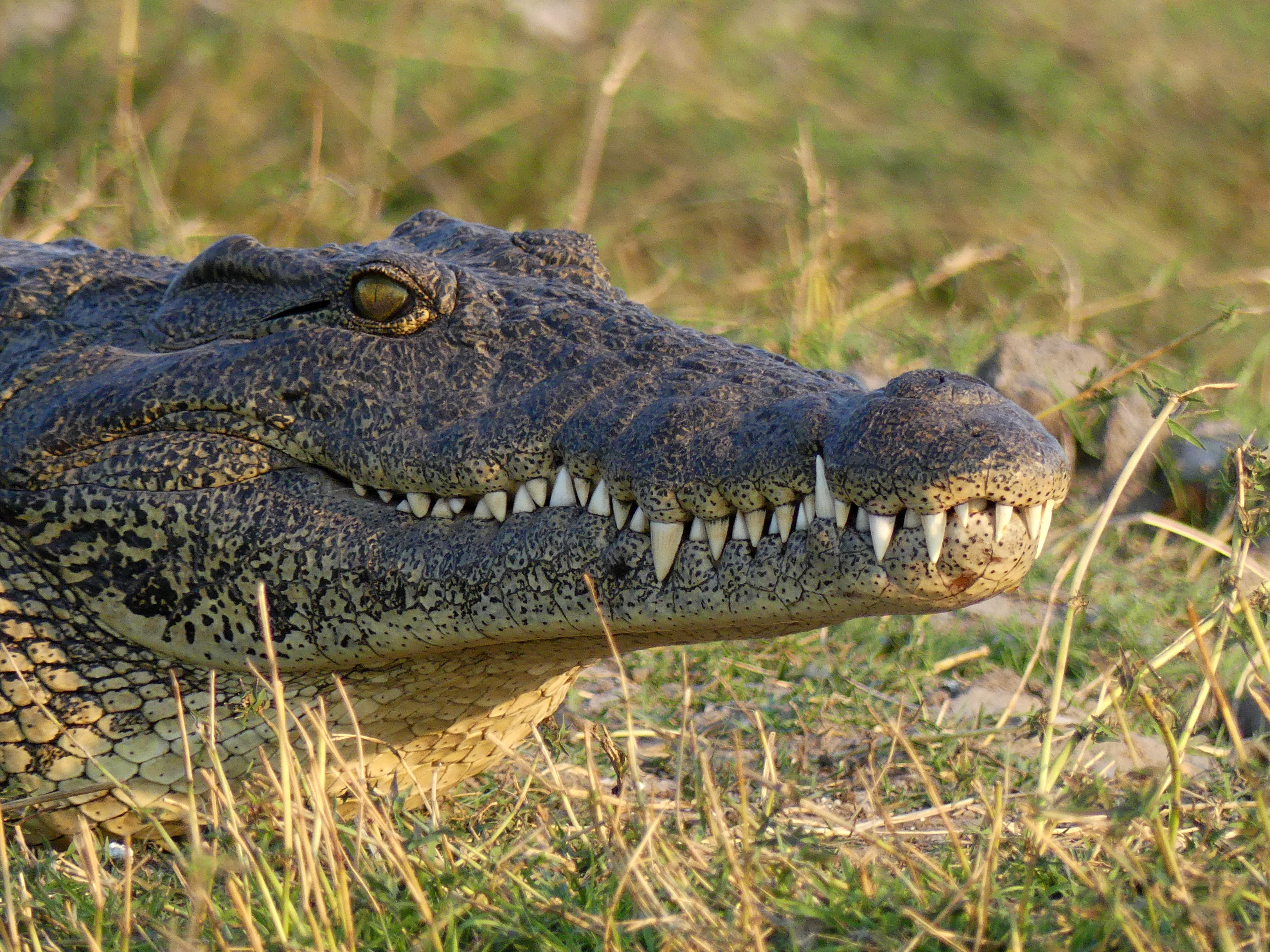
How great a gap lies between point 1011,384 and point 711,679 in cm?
173

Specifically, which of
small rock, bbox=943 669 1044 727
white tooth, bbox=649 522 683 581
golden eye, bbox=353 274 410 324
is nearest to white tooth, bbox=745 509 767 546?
white tooth, bbox=649 522 683 581

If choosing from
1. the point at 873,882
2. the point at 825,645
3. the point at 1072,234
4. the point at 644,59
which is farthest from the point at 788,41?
the point at 873,882

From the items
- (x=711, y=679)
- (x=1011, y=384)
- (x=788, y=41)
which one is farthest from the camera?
(x=788, y=41)

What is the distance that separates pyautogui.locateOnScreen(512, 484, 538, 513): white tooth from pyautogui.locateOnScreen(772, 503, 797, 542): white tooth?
1.45 feet

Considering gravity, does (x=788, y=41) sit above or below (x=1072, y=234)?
above

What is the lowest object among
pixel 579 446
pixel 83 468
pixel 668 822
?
pixel 668 822

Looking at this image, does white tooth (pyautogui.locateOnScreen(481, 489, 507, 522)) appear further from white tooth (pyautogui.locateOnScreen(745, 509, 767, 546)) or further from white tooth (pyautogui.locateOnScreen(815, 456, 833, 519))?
white tooth (pyautogui.locateOnScreen(815, 456, 833, 519))

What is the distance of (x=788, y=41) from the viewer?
29.1ft

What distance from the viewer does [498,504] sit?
2.27 meters

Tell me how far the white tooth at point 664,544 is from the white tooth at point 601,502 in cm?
10

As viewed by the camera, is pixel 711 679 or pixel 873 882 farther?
pixel 711 679

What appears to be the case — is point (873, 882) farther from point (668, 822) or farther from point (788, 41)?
point (788, 41)

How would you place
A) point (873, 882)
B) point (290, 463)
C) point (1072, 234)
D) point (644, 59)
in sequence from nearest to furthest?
1. point (873, 882)
2. point (290, 463)
3. point (1072, 234)
4. point (644, 59)

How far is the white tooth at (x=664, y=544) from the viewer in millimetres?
2053
